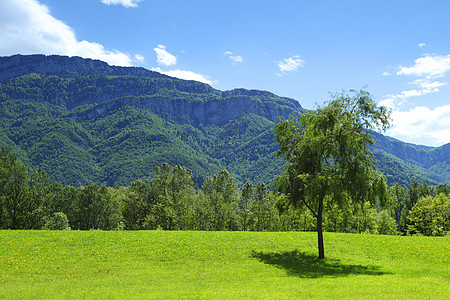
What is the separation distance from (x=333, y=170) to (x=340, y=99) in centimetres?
579

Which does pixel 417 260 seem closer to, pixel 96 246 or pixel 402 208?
pixel 96 246

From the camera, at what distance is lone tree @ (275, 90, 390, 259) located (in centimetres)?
2052

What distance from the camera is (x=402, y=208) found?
84188mm

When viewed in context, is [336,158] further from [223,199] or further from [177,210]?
[223,199]

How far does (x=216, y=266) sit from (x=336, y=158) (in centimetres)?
1195

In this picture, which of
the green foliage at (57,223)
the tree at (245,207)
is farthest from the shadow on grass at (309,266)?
the tree at (245,207)

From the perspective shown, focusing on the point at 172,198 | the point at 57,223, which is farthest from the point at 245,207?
the point at 57,223

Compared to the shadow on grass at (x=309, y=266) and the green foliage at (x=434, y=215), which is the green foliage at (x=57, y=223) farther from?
the green foliage at (x=434, y=215)

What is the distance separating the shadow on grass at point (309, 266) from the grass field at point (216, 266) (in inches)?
2.8

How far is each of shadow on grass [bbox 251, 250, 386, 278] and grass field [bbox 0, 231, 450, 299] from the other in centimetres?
7

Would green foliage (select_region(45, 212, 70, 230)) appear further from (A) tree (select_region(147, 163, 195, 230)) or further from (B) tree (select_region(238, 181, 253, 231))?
(B) tree (select_region(238, 181, 253, 231))

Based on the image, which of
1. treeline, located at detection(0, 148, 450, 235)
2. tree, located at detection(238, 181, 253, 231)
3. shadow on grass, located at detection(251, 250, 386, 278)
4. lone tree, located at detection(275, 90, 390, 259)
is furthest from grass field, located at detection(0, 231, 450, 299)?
tree, located at detection(238, 181, 253, 231)

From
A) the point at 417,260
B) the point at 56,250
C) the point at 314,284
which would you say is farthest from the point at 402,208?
the point at 56,250

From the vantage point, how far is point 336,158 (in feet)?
69.6
